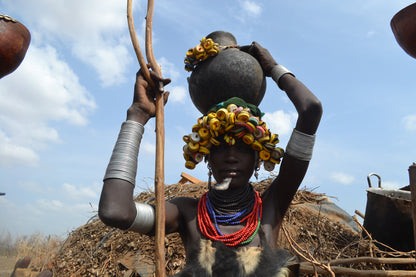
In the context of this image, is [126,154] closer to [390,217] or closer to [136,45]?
[136,45]

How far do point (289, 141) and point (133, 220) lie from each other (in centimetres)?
127

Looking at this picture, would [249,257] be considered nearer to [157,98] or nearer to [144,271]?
[157,98]

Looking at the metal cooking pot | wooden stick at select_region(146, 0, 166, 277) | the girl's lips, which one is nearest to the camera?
wooden stick at select_region(146, 0, 166, 277)

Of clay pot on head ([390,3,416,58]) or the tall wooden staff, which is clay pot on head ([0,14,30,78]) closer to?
the tall wooden staff

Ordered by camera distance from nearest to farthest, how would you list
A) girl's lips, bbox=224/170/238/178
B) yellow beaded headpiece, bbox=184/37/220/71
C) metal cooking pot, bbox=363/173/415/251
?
girl's lips, bbox=224/170/238/178, yellow beaded headpiece, bbox=184/37/220/71, metal cooking pot, bbox=363/173/415/251

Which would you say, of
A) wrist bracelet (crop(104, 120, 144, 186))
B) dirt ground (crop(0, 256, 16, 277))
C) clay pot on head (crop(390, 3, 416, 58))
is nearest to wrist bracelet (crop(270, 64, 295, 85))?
clay pot on head (crop(390, 3, 416, 58))

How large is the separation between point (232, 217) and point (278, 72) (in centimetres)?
125

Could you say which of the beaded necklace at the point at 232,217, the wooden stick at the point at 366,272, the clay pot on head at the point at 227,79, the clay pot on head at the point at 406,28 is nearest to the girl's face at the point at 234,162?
the beaded necklace at the point at 232,217

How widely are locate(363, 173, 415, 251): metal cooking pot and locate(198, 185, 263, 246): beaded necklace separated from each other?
250cm

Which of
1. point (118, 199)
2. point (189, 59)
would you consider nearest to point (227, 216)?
point (118, 199)

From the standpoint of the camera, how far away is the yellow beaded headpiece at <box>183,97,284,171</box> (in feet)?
8.46

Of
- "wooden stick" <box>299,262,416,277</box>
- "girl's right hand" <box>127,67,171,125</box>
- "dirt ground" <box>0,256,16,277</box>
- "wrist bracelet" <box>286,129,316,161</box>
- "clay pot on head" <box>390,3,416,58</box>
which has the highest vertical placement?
"clay pot on head" <box>390,3,416,58</box>

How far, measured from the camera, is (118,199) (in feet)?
7.15

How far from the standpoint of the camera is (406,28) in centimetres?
246
